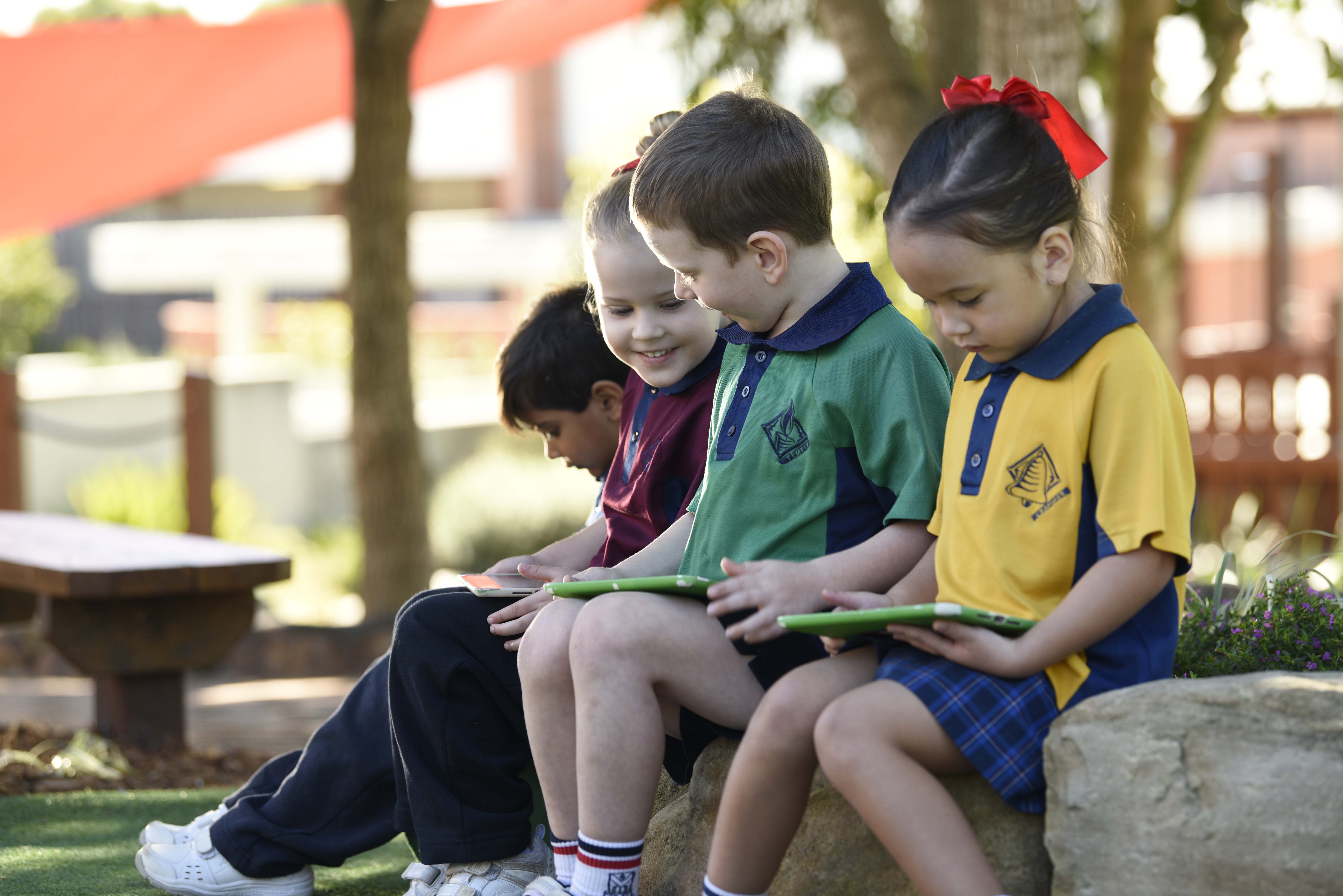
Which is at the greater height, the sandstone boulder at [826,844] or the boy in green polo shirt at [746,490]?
the boy in green polo shirt at [746,490]

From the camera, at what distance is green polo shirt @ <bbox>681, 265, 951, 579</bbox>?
1.90 meters

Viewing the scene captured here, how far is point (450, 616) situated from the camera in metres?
2.20

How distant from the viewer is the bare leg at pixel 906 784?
160cm

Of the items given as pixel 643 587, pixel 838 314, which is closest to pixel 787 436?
pixel 838 314

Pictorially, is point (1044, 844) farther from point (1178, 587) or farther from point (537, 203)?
point (537, 203)

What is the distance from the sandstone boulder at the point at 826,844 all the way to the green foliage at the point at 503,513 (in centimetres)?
636

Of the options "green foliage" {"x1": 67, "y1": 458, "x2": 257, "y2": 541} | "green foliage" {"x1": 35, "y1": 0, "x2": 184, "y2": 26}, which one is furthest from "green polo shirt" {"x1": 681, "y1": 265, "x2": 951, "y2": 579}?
"green foliage" {"x1": 35, "y1": 0, "x2": 184, "y2": 26}

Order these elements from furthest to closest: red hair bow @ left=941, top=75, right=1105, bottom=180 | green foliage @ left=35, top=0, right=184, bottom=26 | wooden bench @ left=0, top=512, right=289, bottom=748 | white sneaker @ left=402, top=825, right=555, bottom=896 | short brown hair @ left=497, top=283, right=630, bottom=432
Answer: green foliage @ left=35, top=0, right=184, bottom=26
wooden bench @ left=0, top=512, right=289, bottom=748
short brown hair @ left=497, top=283, right=630, bottom=432
white sneaker @ left=402, top=825, right=555, bottom=896
red hair bow @ left=941, top=75, right=1105, bottom=180

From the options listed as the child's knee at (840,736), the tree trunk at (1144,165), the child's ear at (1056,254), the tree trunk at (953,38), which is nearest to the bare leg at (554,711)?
the child's knee at (840,736)

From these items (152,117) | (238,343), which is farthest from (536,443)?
(238,343)

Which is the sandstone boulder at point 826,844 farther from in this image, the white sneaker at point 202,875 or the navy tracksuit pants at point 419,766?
the white sneaker at point 202,875

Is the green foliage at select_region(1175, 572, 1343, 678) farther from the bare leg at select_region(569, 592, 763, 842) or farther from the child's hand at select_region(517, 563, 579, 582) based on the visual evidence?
the child's hand at select_region(517, 563, 579, 582)

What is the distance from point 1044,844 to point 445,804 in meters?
0.89

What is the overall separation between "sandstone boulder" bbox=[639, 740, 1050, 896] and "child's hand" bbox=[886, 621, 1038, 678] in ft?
0.58
